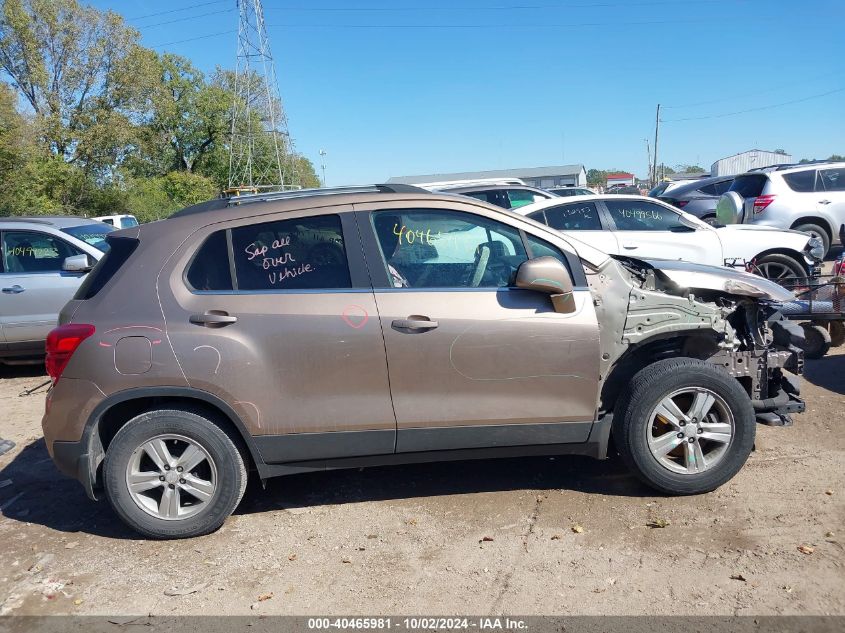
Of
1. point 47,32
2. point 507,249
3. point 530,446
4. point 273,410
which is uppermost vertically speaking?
point 47,32

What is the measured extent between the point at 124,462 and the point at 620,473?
10.1ft

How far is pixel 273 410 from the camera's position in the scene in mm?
4105

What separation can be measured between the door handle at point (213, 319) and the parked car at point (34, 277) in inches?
182

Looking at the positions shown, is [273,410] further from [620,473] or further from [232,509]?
[620,473]

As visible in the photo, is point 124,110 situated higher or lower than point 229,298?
higher

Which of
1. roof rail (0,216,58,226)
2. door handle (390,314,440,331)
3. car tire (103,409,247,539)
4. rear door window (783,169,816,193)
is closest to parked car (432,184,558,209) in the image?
rear door window (783,169,816,193)

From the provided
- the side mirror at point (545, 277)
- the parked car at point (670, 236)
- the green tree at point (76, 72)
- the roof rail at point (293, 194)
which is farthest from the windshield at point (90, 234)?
the green tree at point (76, 72)

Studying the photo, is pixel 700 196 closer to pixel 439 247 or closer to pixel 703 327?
pixel 703 327

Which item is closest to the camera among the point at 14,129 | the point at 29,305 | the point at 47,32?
the point at 29,305

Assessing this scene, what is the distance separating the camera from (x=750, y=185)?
532 inches

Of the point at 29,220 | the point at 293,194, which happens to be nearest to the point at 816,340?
the point at 293,194

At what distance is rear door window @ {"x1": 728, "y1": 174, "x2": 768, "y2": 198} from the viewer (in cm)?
1323

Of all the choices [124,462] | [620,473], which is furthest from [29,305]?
[620,473]

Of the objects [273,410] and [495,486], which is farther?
[495,486]
